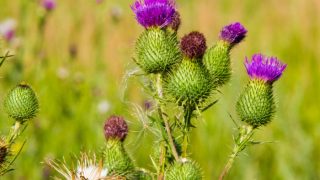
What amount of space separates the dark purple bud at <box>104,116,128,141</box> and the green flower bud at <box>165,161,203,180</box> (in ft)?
1.22

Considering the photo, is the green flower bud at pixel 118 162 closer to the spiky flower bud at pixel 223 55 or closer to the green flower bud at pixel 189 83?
the green flower bud at pixel 189 83

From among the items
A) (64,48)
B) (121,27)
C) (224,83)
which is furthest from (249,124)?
(121,27)

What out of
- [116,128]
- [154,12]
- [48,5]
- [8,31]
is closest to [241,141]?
[116,128]

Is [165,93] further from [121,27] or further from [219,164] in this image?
[121,27]

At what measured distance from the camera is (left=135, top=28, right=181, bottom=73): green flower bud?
2412 millimetres

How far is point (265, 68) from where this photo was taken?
2.60 metres

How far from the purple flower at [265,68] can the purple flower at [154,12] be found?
0.38m

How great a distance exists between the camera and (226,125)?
5.75 meters

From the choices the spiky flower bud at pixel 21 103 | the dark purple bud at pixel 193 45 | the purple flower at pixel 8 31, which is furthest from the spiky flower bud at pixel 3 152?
the purple flower at pixel 8 31

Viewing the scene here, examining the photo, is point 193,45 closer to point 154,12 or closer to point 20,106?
point 154,12

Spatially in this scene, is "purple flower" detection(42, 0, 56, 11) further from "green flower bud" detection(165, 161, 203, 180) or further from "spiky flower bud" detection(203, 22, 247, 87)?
"green flower bud" detection(165, 161, 203, 180)

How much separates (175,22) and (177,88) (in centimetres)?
33

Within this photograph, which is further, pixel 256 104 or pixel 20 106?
pixel 256 104

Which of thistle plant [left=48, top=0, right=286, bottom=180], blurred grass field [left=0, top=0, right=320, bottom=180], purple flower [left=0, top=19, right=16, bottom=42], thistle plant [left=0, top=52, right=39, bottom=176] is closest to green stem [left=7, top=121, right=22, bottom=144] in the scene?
thistle plant [left=0, top=52, right=39, bottom=176]
